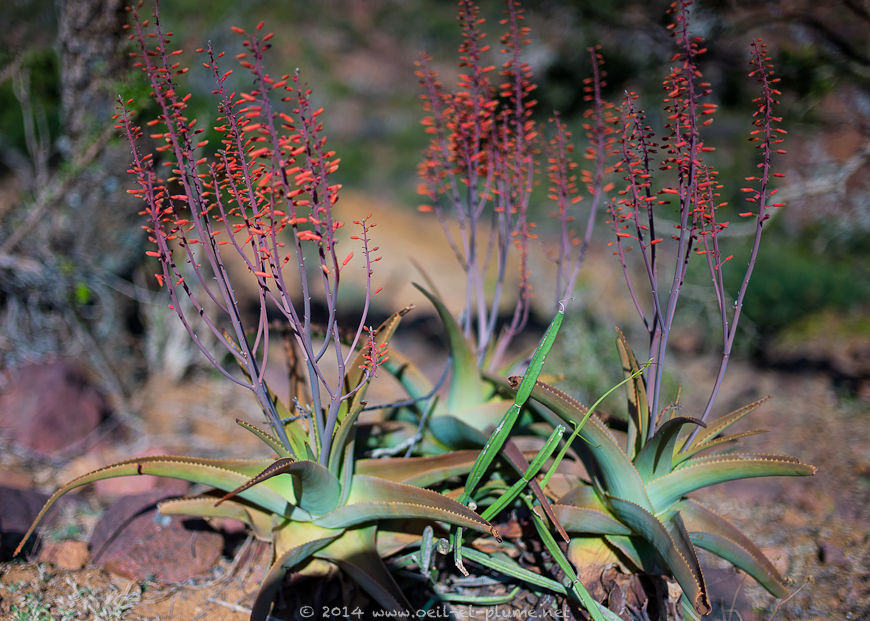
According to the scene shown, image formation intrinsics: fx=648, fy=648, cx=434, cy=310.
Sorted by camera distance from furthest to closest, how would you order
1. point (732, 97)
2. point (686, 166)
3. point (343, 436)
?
point (732, 97) < point (343, 436) < point (686, 166)

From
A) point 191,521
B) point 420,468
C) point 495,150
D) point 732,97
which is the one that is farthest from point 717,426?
point 732,97

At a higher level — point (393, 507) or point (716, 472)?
point (716, 472)

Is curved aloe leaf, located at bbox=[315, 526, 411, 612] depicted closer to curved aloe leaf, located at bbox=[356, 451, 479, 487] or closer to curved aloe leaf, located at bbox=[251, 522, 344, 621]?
curved aloe leaf, located at bbox=[251, 522, 344, 621]

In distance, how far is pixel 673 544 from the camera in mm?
1538

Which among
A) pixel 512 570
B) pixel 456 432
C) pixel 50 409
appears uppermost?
pixel 456 432

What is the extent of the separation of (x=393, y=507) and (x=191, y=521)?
0.95 metres

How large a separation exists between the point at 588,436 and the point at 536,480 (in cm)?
23

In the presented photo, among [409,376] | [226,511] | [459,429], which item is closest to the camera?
[226,511]

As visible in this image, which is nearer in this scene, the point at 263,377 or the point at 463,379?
the point at 263,377

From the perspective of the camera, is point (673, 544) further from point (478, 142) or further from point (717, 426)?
point (478, 142)

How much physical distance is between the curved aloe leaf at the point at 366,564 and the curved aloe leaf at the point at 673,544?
0.61 metres

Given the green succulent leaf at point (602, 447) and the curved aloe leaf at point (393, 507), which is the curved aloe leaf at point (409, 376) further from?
the green succulent leaf at point (602, 447)

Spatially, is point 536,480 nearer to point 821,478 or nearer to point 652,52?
point 821,478

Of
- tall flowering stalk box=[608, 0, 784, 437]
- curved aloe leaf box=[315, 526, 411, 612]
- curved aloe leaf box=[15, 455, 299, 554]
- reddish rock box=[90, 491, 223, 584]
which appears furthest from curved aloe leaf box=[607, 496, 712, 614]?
reddish rock box=[90, 491, 223, 584]
